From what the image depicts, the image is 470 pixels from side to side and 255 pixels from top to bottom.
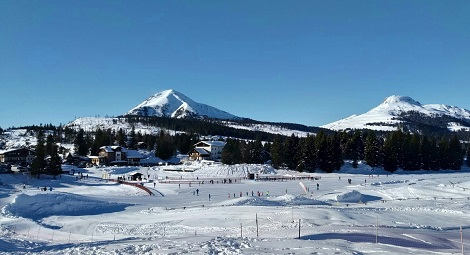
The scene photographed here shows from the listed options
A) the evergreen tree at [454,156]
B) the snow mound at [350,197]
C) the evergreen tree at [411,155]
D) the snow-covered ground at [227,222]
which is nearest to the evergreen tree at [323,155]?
the evergreen tree at [411,155]

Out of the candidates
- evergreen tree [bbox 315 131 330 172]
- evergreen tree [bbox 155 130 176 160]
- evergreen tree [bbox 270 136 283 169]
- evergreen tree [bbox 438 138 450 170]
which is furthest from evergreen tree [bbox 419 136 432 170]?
evergreen tree [bbox 155 130 176 160]

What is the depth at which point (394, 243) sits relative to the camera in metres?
19.6

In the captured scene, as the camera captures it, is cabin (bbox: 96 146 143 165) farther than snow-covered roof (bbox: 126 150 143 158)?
No

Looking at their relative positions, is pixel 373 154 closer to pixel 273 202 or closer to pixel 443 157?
pixel 443 157

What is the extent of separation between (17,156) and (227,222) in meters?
86.0

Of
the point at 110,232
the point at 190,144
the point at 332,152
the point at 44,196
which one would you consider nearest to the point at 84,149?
the point at 190,144

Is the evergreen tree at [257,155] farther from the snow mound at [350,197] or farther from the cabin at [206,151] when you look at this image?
the snow mound at [350,197]

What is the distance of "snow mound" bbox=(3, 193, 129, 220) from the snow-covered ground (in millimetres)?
83

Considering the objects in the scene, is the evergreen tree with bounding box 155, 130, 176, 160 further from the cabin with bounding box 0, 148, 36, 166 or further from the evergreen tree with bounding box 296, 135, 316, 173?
the evergreen tree with bounding box 296, 135, 316, 173

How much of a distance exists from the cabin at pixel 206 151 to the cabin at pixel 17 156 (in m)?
43.4

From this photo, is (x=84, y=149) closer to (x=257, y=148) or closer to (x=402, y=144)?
(x=257, y=148)

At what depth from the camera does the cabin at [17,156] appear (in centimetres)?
9256

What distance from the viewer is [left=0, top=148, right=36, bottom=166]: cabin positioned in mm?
92562

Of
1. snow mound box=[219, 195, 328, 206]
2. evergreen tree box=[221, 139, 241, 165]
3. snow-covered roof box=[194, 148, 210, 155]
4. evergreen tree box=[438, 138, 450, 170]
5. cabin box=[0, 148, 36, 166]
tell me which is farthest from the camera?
snow-covered roof box=[194, 148, 210, 155]
